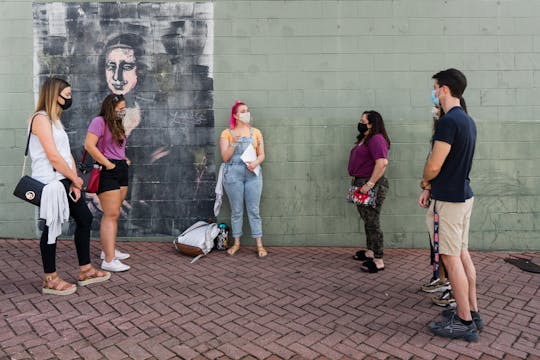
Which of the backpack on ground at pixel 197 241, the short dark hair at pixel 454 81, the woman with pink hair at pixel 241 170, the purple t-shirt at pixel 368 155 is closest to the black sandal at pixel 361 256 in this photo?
the purple t-shirt at pixel 368 155

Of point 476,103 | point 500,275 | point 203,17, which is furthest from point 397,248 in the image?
point 203,17

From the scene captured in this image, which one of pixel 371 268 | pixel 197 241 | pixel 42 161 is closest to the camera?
pixel 42 161

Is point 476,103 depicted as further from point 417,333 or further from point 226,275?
point 226,275

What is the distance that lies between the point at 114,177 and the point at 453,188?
3305mm

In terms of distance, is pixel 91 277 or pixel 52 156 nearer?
pixel 52 156

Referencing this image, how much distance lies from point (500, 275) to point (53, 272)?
4.67 meters

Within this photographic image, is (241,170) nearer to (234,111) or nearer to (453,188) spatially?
(234,111)

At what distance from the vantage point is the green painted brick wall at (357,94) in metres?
5.76

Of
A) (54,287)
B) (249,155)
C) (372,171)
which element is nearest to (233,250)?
(249,155)

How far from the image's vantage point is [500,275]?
16.2ft

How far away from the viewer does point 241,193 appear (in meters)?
5.52

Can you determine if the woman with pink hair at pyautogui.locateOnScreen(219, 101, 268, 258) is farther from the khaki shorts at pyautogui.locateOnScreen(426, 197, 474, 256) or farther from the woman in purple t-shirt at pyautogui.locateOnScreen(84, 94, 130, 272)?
the khaki shorts at pyautogui.locateOnScreen(426, 197, 474, 256)

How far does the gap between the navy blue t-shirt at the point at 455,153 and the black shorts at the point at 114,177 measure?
3.18m

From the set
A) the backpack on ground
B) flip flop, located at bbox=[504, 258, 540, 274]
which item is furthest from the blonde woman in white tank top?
flip flop, located at bbox=[504, 258, 540, 274]
